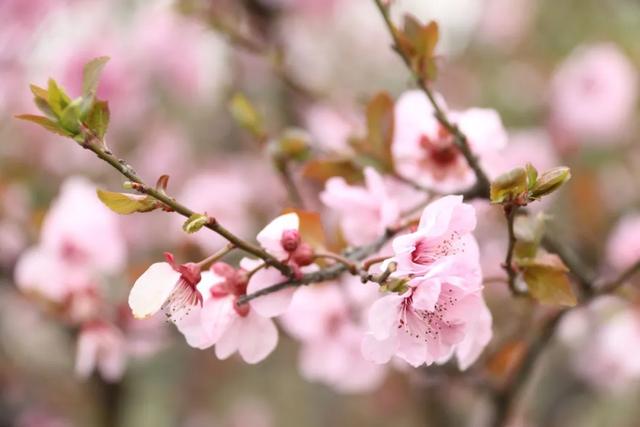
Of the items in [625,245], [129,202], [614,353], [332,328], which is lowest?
[614,353]

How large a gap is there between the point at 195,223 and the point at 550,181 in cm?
23

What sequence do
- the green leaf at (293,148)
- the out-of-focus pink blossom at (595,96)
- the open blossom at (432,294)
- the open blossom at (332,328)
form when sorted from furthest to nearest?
the out-of-focus pink blossom at (595,96)
the open blossom at (332,328)
the green leaf at (293,148)
the open blossom at (432,294)

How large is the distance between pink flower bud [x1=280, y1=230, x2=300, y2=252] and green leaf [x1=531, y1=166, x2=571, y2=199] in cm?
16

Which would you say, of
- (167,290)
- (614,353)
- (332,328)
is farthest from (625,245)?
(167,290)

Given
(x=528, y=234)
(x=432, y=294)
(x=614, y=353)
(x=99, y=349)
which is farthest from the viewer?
(x=614, y=353)

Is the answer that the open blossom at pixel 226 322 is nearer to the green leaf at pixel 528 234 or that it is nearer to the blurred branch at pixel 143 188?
→ the blurred branch at pixel 143 188

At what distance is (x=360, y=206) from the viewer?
64 cm

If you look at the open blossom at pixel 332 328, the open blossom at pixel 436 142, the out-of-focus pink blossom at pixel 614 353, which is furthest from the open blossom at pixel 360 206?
the out-of-focus pink blossom at pixel 614 353

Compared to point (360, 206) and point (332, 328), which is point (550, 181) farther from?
point (332, 328)

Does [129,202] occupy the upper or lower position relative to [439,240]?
upper

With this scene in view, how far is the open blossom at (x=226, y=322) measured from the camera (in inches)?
20.2

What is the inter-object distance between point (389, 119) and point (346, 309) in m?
0.34

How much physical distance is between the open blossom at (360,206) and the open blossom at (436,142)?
0.21 feet

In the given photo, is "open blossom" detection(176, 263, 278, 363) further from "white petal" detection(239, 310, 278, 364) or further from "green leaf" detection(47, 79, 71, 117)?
"green leaf" detection(47, 79, 71, 117)
